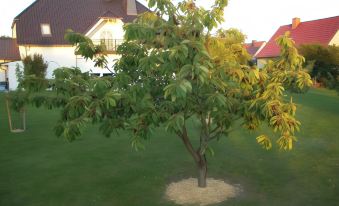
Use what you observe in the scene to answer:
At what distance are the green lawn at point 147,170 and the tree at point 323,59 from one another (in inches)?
781

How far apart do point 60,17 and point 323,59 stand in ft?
81.8

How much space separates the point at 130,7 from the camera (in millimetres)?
38156

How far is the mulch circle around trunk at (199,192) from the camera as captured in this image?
735 centimetres

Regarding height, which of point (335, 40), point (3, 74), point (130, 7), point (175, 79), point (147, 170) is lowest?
point (147, 170)

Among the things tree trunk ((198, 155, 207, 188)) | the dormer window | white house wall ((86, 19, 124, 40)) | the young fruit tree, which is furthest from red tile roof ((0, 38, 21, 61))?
the young fruit tree

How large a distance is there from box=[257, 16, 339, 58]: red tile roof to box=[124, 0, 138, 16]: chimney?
14.7m

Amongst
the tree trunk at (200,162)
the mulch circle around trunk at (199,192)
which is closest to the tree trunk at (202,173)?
the tree trunk at (200,162)

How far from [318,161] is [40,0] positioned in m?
33.7

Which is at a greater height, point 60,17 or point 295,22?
point 295,22

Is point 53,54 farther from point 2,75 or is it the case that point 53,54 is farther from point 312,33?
point 312,33

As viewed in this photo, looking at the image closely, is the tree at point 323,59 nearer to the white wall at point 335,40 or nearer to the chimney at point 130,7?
the white wall at point 335,40

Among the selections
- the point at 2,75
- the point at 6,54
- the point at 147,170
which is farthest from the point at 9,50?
the point at 147,170

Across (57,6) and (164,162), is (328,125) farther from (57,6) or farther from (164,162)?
(57,6)

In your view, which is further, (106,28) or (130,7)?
(130,7)
